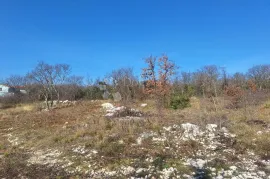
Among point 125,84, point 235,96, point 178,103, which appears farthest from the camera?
point 125,84

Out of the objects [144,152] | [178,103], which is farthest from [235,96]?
[144,152]

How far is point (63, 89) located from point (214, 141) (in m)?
26.8

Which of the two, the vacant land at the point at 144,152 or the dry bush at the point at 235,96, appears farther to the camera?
the dry bush at the point at 235,96

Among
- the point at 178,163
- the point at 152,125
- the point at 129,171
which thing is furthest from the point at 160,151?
the point at 152,125

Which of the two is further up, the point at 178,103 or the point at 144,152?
the point at 178,103

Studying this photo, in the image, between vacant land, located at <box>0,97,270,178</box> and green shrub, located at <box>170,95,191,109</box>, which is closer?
vacant land, located at <box>0,97,270,178</box>

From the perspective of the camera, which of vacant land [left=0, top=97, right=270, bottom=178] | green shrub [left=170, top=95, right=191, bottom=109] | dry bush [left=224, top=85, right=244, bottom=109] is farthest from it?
green shrub [left=170, top=95, right=191, bottom=109]

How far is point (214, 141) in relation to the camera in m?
6.54

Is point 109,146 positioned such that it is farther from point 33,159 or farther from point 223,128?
point 223,128

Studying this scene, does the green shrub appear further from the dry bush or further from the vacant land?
the vacant land

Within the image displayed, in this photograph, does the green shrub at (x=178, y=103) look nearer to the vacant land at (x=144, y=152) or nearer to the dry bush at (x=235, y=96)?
the dry bush at (x=235, y=96)

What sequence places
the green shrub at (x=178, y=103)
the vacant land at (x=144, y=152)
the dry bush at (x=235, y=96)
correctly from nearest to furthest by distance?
the vacant land at (x=144, y=152) < the dry bush at (x=235, y=96) < the green shrub at (x=178, y=103)

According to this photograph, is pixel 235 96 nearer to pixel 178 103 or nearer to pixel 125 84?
pixel 178 103

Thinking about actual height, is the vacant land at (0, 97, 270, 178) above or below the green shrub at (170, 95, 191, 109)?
below
